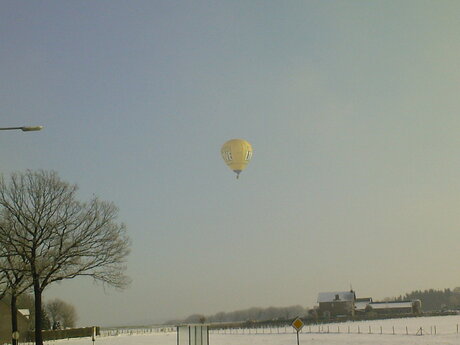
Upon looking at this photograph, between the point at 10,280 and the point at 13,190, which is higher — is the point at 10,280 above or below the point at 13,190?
below

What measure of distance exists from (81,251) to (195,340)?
15.5m

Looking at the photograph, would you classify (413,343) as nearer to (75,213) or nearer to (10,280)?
(75,213)

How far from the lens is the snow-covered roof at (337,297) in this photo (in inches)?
5443

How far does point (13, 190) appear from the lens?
40.9 meters

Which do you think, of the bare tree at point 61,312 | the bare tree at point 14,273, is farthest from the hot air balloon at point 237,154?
the bare tree at point 61,312

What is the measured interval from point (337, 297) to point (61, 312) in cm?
6758

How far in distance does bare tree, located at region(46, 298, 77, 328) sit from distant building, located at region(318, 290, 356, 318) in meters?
61.3

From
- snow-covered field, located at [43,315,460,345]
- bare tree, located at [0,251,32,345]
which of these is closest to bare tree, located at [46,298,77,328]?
snow-covered field, located at [43,315,460,345]

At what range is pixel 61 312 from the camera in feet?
419

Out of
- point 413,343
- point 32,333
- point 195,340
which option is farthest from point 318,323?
point 195,340

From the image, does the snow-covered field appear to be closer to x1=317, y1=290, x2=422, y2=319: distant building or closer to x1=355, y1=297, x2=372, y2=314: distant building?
x1=317, y1=290, x2=422, y2=319: distant building

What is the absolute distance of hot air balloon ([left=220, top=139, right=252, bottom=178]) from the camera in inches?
1540

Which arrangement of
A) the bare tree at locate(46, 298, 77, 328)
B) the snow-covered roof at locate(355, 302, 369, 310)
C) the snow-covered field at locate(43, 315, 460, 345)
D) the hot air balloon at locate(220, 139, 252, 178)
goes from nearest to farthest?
the hot air balloon at locate(220, 139, 252, 178)
the snow-covered field at locate(43, 315, 460, 345)
the bare tree at locate(46, 298, 77, 328)
the snow-covered roof at locate(355, 302, 369, 310)

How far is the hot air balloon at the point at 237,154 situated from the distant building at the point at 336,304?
347ft
